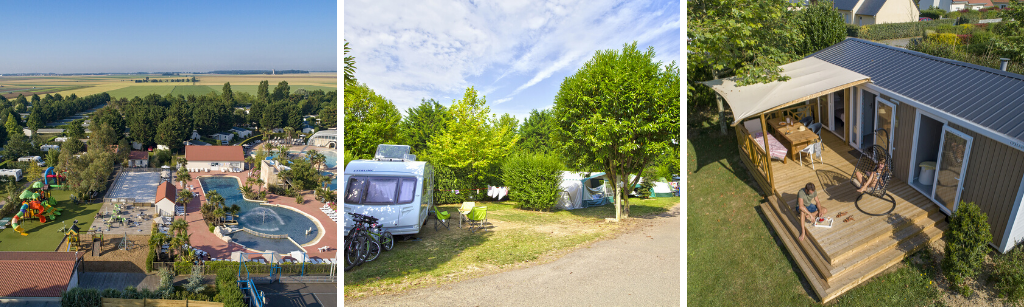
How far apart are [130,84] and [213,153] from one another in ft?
10.2

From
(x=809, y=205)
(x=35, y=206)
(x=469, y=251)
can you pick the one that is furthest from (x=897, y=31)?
(x=35, y=206)

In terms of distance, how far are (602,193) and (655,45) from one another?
21.0ft

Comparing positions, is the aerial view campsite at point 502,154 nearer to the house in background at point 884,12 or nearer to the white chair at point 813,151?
the white chair at point 813,151

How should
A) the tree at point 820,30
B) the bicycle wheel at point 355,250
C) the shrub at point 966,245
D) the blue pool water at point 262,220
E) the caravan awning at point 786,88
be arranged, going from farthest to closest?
the tree at point 820,30, the blue pool water at point 262,220, the caravan awning at point 786,88, the shrub at point 966,245, the bicycle wheel at point 355,250

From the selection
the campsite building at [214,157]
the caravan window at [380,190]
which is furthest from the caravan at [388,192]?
the campsite building at [214,157]

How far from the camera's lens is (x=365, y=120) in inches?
283

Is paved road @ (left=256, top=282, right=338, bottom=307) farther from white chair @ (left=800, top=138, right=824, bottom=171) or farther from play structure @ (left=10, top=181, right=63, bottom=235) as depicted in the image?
white chair @ (left=800, top=138, right=824, bottom=171)

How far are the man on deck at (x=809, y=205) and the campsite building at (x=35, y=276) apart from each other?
12.4 m

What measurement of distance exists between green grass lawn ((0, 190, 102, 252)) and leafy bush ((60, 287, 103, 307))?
3.52 metres

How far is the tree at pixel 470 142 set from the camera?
7.34 metres

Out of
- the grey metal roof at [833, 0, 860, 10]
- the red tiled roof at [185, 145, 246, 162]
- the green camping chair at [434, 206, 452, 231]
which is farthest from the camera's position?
the grey metal roof at [833, 0, 860, 10]

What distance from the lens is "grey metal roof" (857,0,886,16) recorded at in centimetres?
2918

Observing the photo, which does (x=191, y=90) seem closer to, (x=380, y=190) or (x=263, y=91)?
(x=263, y=91)

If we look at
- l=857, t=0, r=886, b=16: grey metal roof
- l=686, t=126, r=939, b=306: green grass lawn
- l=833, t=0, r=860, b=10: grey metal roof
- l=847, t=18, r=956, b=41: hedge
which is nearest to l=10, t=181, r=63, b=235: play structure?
l=686, t=126, r=939, b=306: green grass lawn
